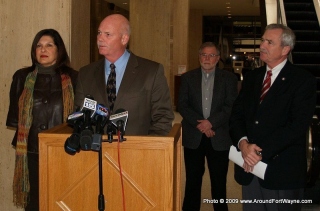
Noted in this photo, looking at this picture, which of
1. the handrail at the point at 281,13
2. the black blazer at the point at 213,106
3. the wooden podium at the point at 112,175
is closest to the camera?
the wooden podium at the point at 112,175

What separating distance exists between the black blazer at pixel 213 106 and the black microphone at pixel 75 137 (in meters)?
2.59

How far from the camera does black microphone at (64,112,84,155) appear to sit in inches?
91.2

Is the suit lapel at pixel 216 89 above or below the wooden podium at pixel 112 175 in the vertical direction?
above

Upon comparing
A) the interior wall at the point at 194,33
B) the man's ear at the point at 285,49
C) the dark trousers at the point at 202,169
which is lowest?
the dark trousers at the point at 202,169

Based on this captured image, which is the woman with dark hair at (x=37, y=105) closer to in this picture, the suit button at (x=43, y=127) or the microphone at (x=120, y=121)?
the suit button at (x=43, y=127)

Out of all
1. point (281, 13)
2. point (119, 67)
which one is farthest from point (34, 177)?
point (281, 13)

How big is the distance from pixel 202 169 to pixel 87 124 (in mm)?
2913

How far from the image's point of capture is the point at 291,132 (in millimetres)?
3271

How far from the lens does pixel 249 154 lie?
337 centimetres

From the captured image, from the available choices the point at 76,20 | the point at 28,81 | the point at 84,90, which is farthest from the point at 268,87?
the point at 76,20

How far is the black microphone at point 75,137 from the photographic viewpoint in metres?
2.32

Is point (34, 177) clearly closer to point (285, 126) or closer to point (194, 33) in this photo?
point (285, 126)

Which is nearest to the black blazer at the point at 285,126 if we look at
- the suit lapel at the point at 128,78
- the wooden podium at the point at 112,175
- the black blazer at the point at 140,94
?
the black blazer at the point at 140,94

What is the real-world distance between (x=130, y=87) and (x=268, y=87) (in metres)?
0.99
